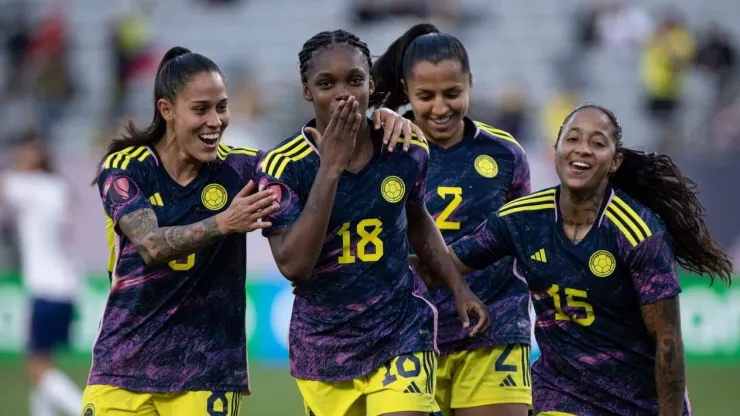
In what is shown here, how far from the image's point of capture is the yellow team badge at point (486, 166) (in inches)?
261

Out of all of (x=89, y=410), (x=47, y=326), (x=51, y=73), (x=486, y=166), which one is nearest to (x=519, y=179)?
(x=486, y=166)

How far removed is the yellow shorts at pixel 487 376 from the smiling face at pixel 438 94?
1.18m

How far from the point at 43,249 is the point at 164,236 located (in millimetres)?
6371

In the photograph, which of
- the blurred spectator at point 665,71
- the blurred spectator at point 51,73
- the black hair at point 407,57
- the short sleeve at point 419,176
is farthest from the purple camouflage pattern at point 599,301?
the blurred spectator at point 51,73

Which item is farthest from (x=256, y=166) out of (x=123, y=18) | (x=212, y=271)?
(x=123, y=18)

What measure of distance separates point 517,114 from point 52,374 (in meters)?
8.43

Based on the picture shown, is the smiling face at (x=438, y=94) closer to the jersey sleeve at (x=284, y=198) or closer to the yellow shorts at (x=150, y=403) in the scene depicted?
the jersey sleeve at (x=284, y=198)

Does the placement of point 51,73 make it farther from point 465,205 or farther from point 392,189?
point 392,189

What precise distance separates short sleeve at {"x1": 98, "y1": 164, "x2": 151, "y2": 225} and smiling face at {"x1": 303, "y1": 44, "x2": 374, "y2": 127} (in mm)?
970

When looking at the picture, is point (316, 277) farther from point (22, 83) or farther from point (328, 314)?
point (22, 83)

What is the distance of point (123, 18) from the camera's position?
19625 millimetres

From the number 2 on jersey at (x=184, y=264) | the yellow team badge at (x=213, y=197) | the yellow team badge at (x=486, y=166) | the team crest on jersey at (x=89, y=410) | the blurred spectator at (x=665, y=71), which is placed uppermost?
the blurred spectator at (x=665, y=71)

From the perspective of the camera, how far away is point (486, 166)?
6637 millimetres

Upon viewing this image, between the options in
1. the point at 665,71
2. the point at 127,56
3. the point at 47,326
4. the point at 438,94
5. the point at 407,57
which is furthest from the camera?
the point at 127,56
